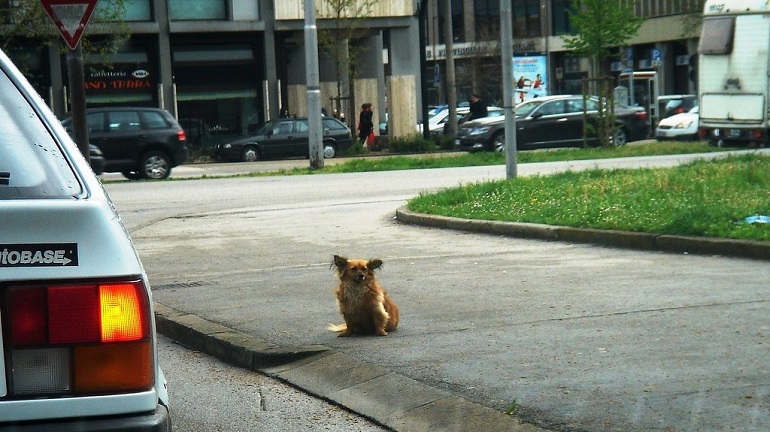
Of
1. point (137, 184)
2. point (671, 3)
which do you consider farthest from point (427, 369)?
point (671, 3)

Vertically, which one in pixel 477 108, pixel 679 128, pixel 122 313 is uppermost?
pixel 477 108

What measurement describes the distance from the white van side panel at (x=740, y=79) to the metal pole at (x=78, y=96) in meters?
19.7

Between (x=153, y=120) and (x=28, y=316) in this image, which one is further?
(x=153, y=120)

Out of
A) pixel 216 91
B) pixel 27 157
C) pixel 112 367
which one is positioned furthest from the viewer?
pixel 216 91

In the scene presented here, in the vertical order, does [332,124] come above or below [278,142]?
above

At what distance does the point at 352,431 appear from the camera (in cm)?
561

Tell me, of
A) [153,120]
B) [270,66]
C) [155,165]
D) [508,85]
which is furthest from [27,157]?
[270,66]

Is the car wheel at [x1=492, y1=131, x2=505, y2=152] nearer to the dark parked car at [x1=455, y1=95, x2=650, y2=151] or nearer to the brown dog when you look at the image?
the dark parked car at [x1=455, y1=95, x2=650, y2=151]

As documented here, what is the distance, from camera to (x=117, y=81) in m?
40.9

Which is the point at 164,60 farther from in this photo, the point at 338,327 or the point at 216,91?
the point at 338,327

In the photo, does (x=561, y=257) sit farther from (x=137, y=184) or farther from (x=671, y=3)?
(x=671, y=3)

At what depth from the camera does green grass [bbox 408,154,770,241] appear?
11773 millimetres

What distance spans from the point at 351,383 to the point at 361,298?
1.14 metres

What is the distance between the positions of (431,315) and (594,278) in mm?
1880
